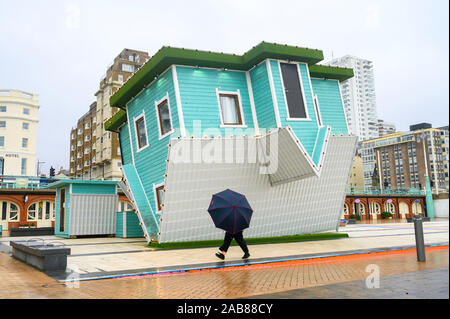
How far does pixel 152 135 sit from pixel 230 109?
177 inches

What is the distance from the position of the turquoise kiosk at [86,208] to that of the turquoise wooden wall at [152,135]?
467cm

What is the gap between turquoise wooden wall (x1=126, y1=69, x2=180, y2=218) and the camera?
17219 millimetres

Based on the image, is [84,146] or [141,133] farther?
[84,146]

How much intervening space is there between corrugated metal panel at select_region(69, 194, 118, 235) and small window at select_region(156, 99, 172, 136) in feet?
30.0

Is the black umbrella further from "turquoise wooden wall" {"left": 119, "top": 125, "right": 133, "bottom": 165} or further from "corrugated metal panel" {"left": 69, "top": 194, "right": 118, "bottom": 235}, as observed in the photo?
"corrugated metal panel" {"left": 69, "top": 194, "right": 118, "bottom": 235}

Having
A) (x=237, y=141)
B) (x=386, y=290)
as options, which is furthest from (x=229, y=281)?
(x=237, y=141)

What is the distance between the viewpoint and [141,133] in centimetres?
2136

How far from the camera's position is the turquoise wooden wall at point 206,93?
1664 centimetres

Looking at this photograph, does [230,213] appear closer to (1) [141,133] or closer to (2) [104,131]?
(1) [141,133]

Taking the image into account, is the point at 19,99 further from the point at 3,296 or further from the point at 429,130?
the point at 429,130

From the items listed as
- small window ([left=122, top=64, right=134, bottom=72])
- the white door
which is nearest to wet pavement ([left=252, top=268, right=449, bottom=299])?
the white door

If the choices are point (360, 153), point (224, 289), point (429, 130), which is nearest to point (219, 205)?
point (224, 289)

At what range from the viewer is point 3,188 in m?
35.2
